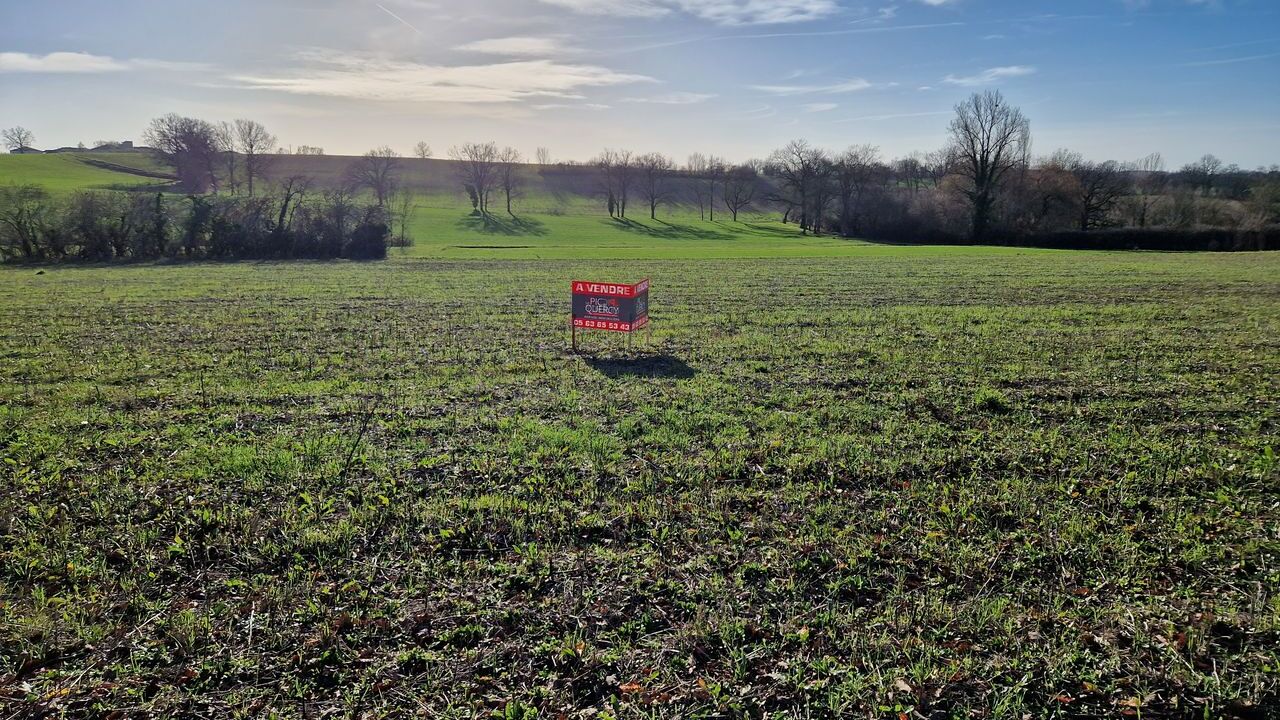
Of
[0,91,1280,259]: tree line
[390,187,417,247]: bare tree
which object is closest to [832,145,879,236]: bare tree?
[0,91,1280,259]: tree line

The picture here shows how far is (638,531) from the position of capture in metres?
6.39

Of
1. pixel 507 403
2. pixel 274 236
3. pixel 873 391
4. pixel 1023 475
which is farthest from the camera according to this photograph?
pixel 274 236

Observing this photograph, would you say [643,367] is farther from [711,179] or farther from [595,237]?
[711,179]

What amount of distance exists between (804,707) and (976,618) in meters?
1.70

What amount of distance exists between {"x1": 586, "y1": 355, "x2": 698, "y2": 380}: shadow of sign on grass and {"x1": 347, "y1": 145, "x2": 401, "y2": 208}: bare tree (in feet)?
227

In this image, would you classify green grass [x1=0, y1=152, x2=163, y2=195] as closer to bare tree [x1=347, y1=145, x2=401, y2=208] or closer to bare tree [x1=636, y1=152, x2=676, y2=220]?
bare tree [x1=347, y1=145, x2=401, y2=208]

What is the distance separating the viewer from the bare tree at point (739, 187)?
99438 mm

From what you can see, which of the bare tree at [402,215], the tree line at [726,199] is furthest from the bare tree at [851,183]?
the bare tree at [402,215]

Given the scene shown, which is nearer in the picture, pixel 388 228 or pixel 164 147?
pixel 388 228

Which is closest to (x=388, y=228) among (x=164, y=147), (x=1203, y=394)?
(x=1203, y=394)

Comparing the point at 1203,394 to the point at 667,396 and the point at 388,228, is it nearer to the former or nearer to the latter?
the point at 667,396

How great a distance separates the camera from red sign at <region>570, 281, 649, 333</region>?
13.8 m

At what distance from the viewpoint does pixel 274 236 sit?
44.3 metres

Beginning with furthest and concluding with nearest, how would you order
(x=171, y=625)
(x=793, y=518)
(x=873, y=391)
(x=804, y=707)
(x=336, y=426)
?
(x=873, y=391) < (x=336, y=426) < (x=793, y=518) < (x=171, y=625) < (x=804, y=707)
